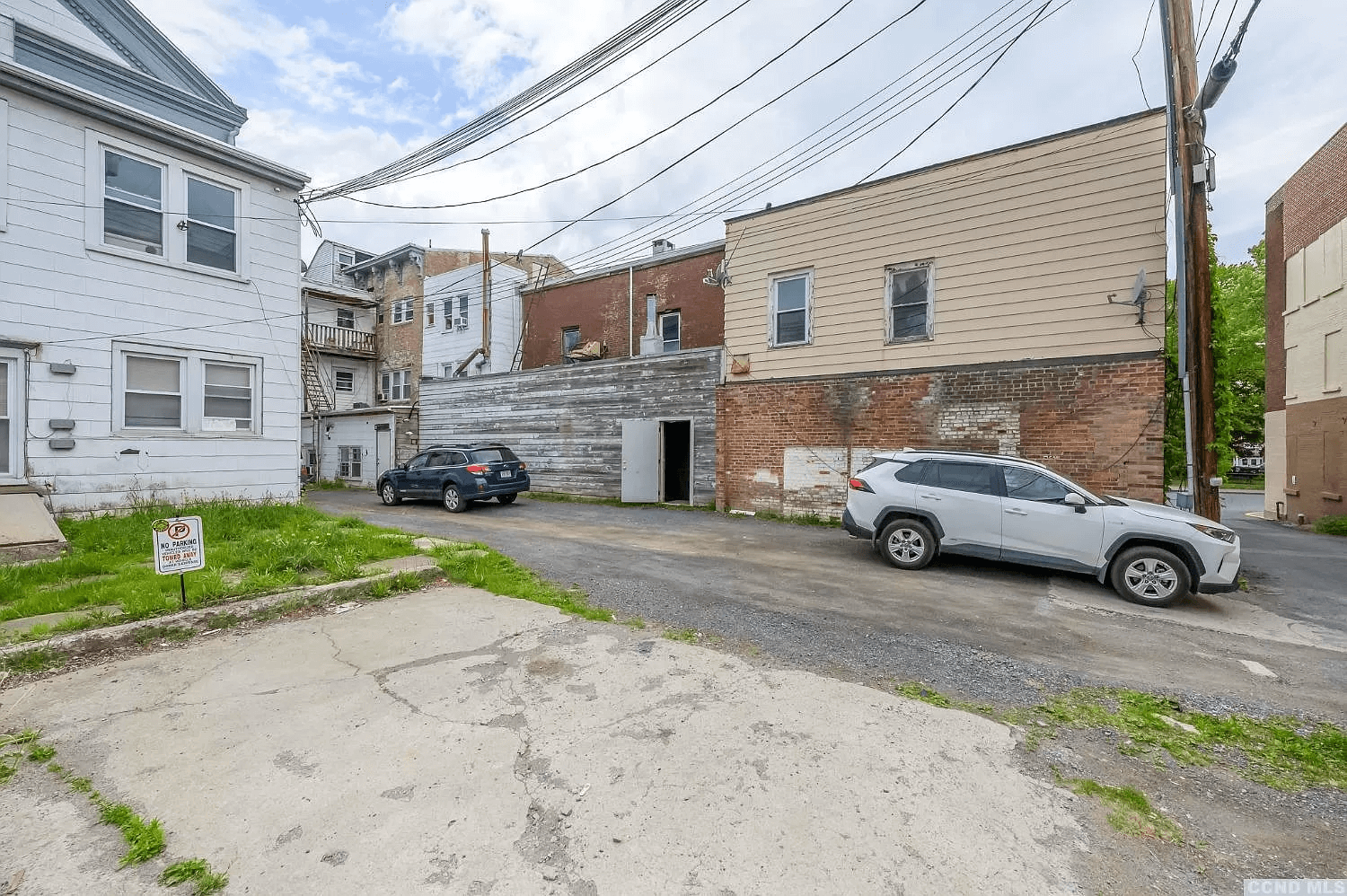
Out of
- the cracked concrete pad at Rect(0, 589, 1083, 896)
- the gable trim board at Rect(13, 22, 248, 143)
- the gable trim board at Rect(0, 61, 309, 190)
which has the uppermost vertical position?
the gable trim board at Rect(13, 22, 248, 143)

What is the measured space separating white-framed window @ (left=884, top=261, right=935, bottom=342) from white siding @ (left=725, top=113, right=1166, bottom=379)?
0.12 metres

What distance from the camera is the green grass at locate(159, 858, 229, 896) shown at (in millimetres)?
2012

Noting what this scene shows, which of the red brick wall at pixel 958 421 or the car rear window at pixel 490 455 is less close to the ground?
the red brick wall at pixel 958 421

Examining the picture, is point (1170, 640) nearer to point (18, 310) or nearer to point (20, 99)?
point (18, 310)

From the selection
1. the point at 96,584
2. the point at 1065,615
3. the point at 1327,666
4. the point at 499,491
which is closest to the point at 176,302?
the point at 96,584

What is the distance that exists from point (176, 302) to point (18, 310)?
5.82 feet

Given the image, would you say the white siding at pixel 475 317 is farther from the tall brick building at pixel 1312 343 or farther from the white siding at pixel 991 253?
the tall brick building at pixel 1312 343

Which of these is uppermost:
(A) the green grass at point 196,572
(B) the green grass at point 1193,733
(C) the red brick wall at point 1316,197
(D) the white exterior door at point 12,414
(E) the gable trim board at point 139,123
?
(C) the red brick wall at point 1316,197

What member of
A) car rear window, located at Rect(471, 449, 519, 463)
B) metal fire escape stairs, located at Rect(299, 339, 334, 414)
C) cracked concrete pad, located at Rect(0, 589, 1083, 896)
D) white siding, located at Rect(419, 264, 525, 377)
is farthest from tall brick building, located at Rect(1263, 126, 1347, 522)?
metal fire escape stairs, located at Rect(299, 339, 334, 414)

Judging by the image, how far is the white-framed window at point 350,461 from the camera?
2280 cm

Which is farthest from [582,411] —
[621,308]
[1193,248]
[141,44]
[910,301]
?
[1193,248]

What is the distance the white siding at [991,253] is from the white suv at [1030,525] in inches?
145

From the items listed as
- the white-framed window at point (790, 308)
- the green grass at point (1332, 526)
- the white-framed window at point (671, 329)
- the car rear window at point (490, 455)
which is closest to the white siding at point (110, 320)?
the car rear window at point (490, 455)

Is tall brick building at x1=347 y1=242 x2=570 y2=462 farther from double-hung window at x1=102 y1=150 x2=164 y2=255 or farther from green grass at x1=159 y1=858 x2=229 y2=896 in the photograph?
green grass at x1=159 y1=858 x2=229 y2=896
